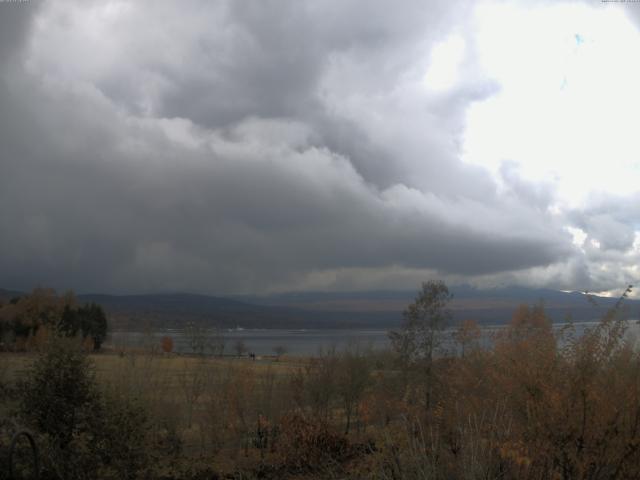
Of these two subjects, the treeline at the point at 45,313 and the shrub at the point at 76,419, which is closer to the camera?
the shrub at the point at 76,419

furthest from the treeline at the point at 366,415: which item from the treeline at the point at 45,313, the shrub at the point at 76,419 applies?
the treeline at the point at 45,313

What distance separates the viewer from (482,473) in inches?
300

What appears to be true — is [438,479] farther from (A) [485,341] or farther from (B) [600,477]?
(A) [485,341]

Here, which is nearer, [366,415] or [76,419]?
[76,419]

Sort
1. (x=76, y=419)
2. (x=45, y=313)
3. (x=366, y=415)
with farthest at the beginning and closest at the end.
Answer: (x=45, y=313) → (x=366, y=415) → (x=76, y=419)

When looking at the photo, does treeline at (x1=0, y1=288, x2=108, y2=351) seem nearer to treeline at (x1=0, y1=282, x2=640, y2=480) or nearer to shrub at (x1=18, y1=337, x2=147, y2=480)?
treeline at (x1=0, y1=282, x2=640, y2=480)

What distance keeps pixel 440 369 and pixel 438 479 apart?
47.5ft

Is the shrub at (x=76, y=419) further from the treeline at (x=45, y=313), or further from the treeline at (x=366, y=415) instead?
the treeline at (x=45, y=313)

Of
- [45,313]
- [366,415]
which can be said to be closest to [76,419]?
[366,415]

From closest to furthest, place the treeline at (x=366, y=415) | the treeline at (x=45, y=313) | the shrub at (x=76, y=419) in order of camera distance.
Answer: the treeline at (x=366, y=415)
the shrub at (x=76, y=419)
the treeline at (x=45, y=313)

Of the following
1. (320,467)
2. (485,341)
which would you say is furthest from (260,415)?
(485,341)

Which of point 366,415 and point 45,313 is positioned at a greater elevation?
point 45,313

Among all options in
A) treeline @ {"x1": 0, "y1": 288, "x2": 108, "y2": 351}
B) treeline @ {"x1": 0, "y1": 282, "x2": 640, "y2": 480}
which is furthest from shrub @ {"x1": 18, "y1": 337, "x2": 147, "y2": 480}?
treeline @ {"x1": 0, "y1": 288, "x2": 108, "y2": 351}

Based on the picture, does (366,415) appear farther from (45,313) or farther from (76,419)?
(45,313)
